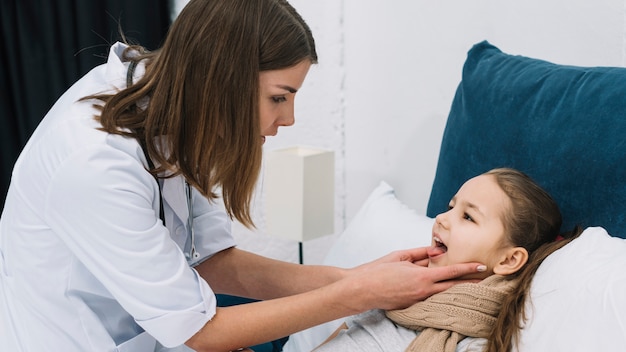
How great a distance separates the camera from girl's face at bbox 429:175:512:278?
4.75ft

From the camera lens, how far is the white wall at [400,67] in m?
1.87

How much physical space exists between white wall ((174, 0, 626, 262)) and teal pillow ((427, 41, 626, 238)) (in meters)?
0.20

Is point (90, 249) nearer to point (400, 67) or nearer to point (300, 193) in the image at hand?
point (300, 193)

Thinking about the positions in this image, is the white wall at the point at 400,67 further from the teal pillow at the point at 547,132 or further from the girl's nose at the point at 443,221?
the girl's nose at the point at 443,221

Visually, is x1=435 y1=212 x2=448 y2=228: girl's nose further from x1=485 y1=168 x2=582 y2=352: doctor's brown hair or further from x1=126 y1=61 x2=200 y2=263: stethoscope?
x1=126 y1=61 x2=200 y2=263: stethoscope

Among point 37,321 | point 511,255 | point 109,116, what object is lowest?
point 37,321

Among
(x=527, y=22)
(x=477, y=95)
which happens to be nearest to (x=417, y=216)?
(x=477, y=95)

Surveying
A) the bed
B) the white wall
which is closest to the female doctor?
the bed

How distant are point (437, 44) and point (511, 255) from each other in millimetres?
915

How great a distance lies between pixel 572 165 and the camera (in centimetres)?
146

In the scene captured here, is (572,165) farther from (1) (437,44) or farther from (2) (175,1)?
(2) (175,1)

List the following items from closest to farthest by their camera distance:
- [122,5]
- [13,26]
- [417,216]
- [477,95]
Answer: [477,95] → [417,216] → [13,26] → [122,5]

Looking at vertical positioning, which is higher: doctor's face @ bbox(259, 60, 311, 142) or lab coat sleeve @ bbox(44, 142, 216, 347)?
doctor's face @ bbox(259, 60, 311, 142)

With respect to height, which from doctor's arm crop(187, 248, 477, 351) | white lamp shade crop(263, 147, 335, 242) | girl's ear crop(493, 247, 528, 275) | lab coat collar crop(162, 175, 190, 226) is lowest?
white lamp shade crop(263, 147, 335, 242)
